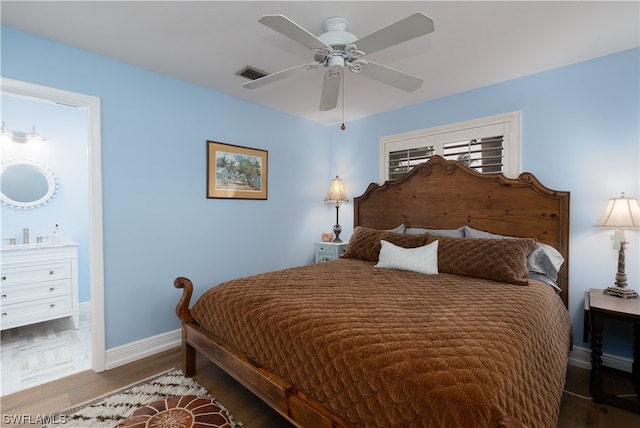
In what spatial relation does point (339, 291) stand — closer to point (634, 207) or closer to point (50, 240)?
point (634, 207)

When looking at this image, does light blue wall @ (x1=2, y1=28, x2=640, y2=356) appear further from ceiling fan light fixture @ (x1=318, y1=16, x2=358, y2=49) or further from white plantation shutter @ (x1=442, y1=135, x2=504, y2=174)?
ceiling fan light fixture @ (x1=318, y1=16, x2=358, y2=49)

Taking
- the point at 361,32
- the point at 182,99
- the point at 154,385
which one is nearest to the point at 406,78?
the point at 361,32

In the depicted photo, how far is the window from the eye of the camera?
2.89 meters

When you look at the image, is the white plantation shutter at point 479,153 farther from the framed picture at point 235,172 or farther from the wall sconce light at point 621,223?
the framed picture at point 235,172

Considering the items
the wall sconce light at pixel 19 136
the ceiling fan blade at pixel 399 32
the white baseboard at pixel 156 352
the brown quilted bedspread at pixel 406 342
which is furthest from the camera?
the wall sconce light at pixel 19 136

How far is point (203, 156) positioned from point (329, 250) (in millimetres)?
1866

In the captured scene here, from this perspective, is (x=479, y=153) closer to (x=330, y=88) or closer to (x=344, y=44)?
(x=330, y=88)

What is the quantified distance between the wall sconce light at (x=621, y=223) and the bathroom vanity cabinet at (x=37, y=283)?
4.87m

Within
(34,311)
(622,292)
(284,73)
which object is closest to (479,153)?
(622,292)

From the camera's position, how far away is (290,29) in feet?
5.06

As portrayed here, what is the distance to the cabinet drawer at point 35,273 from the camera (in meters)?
2.91

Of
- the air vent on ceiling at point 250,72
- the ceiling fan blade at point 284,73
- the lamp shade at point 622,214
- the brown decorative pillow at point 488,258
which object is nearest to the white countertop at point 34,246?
the air vent on ceiling at point 250,72

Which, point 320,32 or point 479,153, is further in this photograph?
point 479,153

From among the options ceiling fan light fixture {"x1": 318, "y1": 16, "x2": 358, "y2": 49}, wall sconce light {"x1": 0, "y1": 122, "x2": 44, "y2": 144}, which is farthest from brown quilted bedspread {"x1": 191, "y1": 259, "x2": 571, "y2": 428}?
wall sconce light {"x1": 0, "y1": 122, "x2": 44, "y2": 144}
